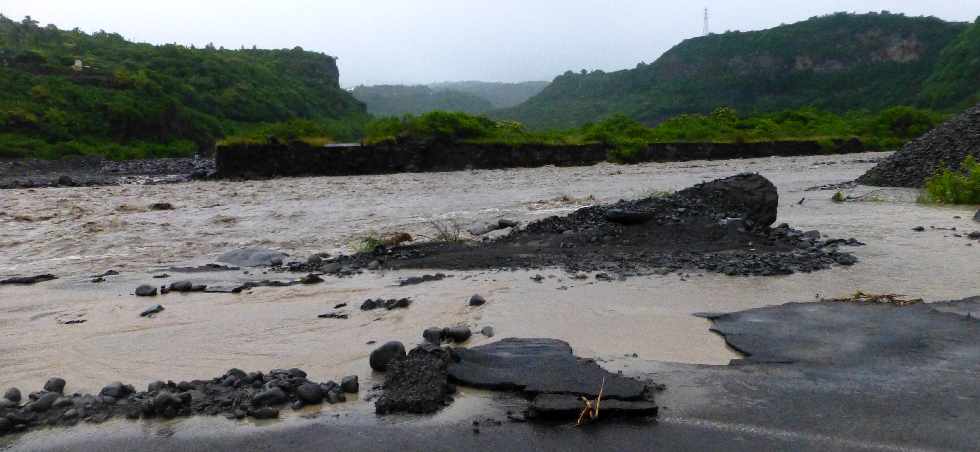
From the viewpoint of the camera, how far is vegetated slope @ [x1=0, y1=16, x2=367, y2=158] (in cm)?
3766

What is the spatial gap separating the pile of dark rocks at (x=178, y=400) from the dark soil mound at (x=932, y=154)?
1538cm

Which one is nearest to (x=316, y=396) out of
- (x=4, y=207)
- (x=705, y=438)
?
(x=705, y=438)

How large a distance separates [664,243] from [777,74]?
89.4 metres

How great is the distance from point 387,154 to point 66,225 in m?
16.9

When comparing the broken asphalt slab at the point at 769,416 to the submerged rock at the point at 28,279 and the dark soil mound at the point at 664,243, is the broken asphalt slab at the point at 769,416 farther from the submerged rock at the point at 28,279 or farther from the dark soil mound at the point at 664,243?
the submerged rock at the point at 28,279

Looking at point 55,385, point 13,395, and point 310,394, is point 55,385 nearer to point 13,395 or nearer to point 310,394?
point 13,395

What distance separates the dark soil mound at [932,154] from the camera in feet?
49.6

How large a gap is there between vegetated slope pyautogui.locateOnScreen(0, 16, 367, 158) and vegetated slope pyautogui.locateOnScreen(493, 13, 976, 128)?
31.4 meters

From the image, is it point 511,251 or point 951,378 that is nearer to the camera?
point 951,378

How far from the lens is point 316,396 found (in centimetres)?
372

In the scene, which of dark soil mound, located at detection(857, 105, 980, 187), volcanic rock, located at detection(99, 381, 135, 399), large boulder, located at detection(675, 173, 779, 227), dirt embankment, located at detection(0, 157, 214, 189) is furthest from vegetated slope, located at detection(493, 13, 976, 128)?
volcanic rock, located at detection(99, 381, 135, 399)

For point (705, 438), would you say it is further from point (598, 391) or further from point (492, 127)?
point (492, 127)

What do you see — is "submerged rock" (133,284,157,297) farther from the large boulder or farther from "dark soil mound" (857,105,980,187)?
"dark soil mound" (857,105,980,187)

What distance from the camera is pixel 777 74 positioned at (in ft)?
290
